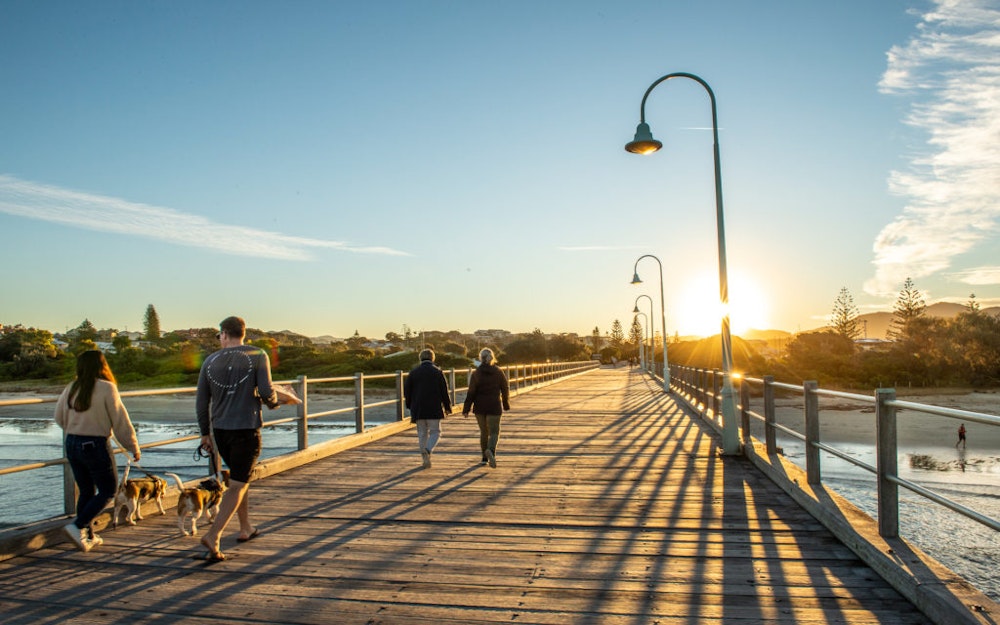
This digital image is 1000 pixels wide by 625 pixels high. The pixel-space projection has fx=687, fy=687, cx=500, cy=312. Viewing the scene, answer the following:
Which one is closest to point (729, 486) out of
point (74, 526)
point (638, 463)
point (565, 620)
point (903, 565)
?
point (638, 463)

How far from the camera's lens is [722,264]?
1044cm

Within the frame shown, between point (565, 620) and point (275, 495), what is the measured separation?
4307mm

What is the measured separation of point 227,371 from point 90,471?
3.88ft

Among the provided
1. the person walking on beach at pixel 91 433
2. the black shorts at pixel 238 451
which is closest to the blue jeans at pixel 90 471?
the person walking on beach at pixel 91 433

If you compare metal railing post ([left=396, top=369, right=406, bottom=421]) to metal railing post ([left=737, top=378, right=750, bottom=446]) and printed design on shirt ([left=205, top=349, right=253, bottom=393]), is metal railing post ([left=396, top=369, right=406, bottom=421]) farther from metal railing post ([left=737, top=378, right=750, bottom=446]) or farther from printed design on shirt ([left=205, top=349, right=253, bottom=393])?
printed design on shirt ([left=205, top=349, right=253, bottom=393])

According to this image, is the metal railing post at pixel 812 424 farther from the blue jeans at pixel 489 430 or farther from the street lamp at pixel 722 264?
the blue jeans at pixel 489 430

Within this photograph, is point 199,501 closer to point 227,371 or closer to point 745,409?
point 227,371

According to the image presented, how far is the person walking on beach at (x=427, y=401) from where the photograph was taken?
8844 millimetres

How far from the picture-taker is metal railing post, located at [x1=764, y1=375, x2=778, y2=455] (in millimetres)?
7750

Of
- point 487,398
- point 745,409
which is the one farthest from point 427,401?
point 745,409

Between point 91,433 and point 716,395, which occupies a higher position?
point 91,433

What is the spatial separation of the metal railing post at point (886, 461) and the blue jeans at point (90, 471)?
17.3ft

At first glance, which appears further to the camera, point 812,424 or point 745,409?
point 745,409

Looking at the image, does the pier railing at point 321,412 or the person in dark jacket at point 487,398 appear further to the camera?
the person in dark jacket at point 487,398
